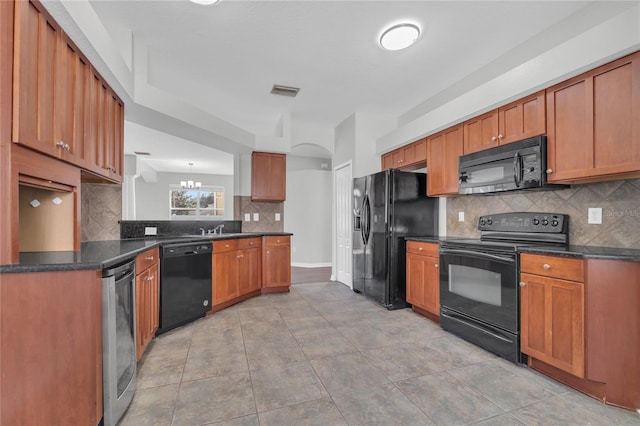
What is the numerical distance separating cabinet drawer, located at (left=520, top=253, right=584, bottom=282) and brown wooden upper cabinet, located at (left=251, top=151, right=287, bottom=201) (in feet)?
11.4

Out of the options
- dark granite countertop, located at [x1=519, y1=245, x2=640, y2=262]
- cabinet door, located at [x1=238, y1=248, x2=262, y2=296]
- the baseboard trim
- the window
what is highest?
the window

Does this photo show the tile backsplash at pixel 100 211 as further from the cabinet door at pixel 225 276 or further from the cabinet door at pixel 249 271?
the cabinet door at pixel 249 271

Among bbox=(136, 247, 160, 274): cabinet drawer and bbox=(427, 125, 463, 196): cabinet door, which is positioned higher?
bbox=(427, 125, 463, 196): cabinet door

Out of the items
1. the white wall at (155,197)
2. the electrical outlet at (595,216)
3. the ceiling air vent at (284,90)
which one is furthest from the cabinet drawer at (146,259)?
the white wall at (155,197)

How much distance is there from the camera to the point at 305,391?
188cm

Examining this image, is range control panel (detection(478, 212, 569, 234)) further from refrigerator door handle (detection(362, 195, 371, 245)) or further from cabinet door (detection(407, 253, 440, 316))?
refrigerator door handle (detection(362, 195, 371, 245))

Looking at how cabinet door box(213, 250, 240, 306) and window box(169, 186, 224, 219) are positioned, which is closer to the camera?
cabinet door box(213, 250, 240, 306)

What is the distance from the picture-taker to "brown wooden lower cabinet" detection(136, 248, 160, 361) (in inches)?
87.1

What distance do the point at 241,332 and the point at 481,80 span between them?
3.62 m

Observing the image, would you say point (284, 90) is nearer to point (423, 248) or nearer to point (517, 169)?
point (423, 248)

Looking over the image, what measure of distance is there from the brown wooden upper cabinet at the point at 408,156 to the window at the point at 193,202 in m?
5.71

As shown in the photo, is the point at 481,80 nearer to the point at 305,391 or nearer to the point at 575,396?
the point at 575,396

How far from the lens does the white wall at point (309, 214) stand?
6828 mm

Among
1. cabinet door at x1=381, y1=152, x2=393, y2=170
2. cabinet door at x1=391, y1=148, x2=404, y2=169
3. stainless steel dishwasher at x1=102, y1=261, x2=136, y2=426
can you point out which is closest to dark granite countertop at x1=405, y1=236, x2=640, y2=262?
cabinet door at x1=391, y1=148, x2=404, y2=169
